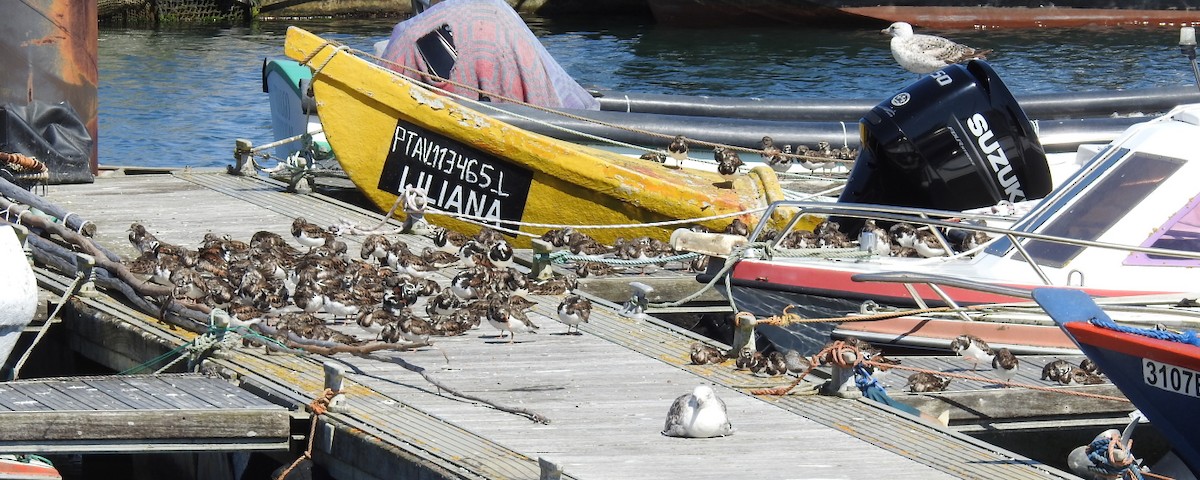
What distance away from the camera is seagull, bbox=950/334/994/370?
9523 mm

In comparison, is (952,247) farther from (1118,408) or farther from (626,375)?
(626,375)

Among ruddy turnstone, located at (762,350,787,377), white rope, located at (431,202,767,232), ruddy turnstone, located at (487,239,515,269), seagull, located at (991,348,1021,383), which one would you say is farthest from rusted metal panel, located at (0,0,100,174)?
seagull, located at (991,348,1021,383)

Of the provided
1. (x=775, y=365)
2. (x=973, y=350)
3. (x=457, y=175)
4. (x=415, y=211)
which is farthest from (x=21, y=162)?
(x=973, y=350)

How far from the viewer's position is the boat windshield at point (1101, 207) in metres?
9.83

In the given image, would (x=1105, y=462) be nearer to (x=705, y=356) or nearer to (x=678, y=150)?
(x=705, y=356)

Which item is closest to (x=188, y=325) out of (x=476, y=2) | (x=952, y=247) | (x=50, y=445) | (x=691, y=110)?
(x=50, y=445)

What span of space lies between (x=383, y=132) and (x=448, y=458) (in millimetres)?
6302

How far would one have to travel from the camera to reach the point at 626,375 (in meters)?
8.95

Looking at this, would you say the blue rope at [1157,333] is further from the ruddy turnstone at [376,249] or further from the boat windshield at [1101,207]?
the ruddy turnstone at [376,249]

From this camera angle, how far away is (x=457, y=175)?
13.2m

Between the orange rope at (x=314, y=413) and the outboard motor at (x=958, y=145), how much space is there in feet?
15.4

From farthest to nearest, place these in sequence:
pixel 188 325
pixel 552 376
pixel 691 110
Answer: pixel 691 110, pixel 188 325, pixel 552 376

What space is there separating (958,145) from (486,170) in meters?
3.74

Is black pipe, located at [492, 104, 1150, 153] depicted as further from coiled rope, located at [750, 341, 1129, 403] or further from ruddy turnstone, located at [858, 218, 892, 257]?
coiled rope, located at [750, 341, 1129, 403]
